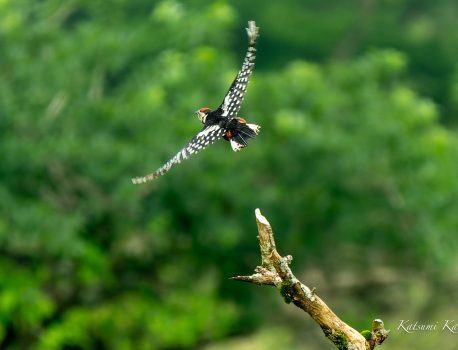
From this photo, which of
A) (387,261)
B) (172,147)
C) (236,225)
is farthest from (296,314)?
(172,147)

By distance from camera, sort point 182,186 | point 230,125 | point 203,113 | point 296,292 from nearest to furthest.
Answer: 1. point 296,292
2. point 230,125
3. point 203,113
4. point 182,186

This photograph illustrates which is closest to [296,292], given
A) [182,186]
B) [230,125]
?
[230,125]

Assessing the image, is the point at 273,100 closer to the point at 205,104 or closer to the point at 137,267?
the point at 205,104

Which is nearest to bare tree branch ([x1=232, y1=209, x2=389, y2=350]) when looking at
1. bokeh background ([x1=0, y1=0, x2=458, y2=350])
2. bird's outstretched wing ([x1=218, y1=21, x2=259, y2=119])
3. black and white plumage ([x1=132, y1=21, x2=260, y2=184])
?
black and white plumage ([x1=132, y1=21, x2=260, y2=184])

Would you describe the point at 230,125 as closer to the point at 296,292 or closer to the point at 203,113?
the point at 203,113

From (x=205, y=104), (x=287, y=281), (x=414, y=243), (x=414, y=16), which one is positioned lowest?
(x=287, y=281)

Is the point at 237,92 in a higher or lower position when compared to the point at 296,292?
higher

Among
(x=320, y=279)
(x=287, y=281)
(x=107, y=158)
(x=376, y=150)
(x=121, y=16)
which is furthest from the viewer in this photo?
(x=320, y=279)
